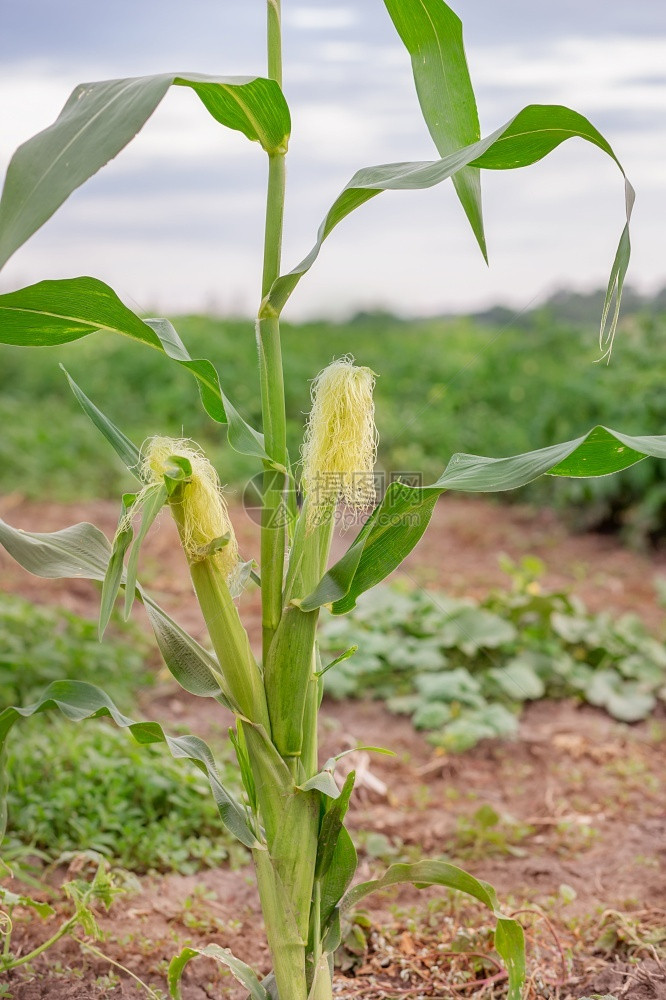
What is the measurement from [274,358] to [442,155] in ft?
1.25

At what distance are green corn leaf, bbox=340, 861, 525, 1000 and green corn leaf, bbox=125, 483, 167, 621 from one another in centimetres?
55

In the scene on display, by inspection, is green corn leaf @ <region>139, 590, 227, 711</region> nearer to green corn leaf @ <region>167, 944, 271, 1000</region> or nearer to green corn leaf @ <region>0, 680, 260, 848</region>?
green corn leaf @ <region>0, 680, 260, 848</region>

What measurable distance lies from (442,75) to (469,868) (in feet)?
5.08

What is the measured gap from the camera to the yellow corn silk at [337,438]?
120cm

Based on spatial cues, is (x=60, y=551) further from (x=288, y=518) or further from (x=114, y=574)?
(x=288, y=518)

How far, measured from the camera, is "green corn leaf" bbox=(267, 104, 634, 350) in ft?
3.56

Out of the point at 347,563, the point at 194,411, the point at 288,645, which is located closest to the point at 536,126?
the point at 347,563

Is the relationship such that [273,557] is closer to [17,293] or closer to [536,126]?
[17,293]

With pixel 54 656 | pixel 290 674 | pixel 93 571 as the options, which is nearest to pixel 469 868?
pixel 290 674

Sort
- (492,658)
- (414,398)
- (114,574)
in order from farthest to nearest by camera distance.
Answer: (414,398), (492,658), (114,574)

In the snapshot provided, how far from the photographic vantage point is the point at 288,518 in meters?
1.27

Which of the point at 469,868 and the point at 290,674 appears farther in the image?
the point at 469,868

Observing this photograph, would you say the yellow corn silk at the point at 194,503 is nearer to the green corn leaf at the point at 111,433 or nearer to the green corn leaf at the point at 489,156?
the green corn leaf at the point at 111,433

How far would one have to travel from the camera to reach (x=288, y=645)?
1.22 m
